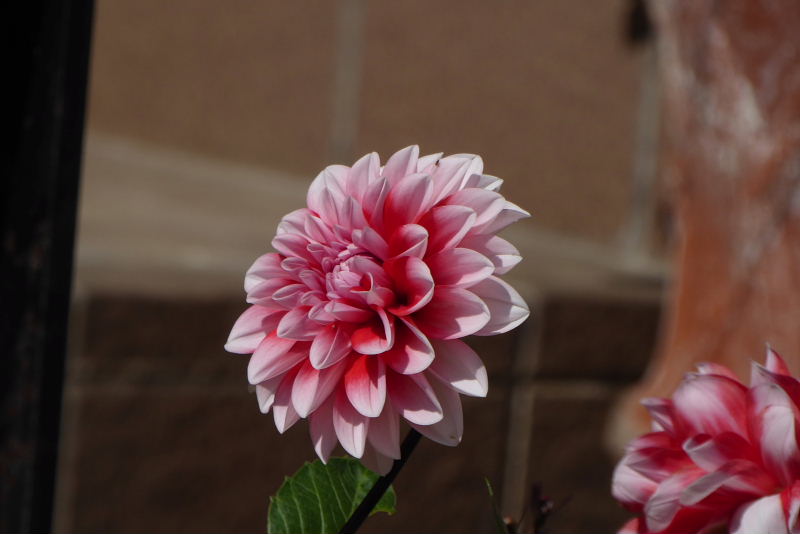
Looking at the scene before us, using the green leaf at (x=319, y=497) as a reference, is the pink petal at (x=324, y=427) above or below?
above

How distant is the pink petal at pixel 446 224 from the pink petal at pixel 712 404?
10 centimetres

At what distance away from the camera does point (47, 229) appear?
18.2 inches

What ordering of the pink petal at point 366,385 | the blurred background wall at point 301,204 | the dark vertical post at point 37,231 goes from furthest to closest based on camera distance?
the blurred background wall at point 301,204 → the dark vertical post at point 37,231 → the pink petal at point 366,385

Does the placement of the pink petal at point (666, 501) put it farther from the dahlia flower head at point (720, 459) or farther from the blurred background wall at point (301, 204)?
the blurred background wall at point (301, 204)

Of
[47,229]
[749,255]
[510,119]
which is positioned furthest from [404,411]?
[510,119]

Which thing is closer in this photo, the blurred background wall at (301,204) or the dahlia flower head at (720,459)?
the dahlia flower head at (720,459)

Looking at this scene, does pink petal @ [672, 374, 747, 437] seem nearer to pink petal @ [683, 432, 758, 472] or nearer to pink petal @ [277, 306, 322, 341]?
pink petal @ [683, 432, 758, 472]

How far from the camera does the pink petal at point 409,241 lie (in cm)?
33

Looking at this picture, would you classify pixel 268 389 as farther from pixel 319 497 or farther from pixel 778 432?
pixel 778 432

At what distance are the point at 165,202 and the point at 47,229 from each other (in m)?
1.68

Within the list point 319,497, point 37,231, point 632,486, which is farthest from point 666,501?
point 37,231

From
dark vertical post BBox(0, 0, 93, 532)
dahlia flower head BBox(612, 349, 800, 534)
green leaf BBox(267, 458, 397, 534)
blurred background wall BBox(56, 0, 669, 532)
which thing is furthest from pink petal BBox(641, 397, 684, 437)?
blurred background wall BBox(56, 0, 669, 532)

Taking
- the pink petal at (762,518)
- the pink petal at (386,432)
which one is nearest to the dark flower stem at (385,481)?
the pink petal at (386,432)

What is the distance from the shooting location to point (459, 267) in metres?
0.34
